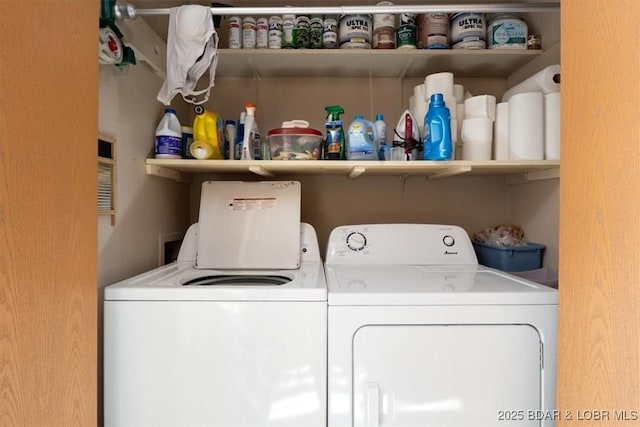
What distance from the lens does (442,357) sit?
128 cm

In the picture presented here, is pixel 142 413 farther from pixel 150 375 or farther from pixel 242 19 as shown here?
pixel 242 19

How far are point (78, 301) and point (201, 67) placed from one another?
1051 millimetres

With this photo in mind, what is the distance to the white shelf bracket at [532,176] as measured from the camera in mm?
1848

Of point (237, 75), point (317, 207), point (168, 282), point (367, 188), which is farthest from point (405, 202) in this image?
point (168, 282)

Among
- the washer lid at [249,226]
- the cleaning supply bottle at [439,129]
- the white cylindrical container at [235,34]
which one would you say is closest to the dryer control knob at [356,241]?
the washer lid at [249,226]

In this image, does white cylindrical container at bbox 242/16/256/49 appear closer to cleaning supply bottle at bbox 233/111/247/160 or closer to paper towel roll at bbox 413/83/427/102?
cleaning supply bottle at bbox 233/111/247/160

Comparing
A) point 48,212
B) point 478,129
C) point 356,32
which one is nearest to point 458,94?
point 478,129

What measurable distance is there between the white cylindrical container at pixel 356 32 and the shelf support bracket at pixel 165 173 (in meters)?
1.14

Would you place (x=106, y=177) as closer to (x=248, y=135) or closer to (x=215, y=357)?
(x=248, y=135)

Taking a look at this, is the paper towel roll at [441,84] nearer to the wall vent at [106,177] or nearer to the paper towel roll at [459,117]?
the paper towel roll at [459,117]

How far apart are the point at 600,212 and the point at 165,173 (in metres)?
1.81

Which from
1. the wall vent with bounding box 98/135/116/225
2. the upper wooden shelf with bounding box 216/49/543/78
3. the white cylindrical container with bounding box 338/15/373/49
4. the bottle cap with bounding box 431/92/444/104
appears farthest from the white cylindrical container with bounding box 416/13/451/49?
the wall vent with bounding box 98/135/116/225

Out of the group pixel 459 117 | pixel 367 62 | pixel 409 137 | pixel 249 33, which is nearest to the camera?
pixel 409 137

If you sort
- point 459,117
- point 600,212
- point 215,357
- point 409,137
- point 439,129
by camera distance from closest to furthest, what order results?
point 600,212 < point 215,357 < point 439,129 < point 409,137 < point 459,117
